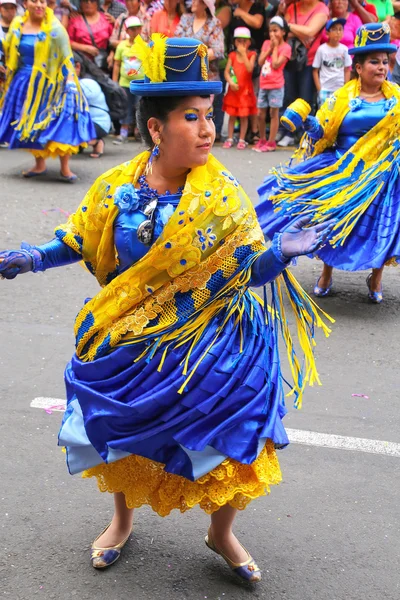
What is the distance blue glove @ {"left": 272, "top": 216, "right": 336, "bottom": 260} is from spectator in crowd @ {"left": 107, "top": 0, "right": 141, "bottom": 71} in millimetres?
9669

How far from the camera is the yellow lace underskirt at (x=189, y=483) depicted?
2.74 metres

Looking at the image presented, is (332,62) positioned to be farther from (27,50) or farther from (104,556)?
(104,556)

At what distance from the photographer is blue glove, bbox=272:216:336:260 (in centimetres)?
254

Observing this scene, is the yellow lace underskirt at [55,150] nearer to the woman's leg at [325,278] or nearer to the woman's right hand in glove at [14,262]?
the woman's leg at [325,278]

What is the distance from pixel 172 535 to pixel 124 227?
1.28 m

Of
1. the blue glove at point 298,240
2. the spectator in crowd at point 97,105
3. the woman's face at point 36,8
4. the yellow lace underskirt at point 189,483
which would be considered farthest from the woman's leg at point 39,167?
the blue glove at point 298,240

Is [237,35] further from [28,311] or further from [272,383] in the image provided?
[272,383]

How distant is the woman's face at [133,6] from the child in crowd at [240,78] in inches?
62.3

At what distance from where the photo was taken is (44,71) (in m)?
8.45

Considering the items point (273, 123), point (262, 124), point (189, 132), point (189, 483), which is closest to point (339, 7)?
point (273, 123)

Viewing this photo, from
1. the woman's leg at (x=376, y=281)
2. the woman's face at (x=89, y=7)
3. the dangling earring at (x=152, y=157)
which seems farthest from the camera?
the woman's face at (x=89, y=7)

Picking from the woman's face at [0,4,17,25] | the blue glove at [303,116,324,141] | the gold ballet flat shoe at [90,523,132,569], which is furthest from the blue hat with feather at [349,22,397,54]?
the woman's face at [0,4,17,25]

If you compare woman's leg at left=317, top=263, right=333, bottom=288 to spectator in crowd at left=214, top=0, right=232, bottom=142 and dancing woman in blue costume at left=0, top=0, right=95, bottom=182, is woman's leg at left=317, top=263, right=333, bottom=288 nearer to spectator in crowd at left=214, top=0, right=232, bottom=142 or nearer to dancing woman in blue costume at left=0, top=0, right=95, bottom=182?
dancing woman in blue costume at left=0, top=0, right=95, bottom=182

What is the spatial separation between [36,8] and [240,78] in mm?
3624
